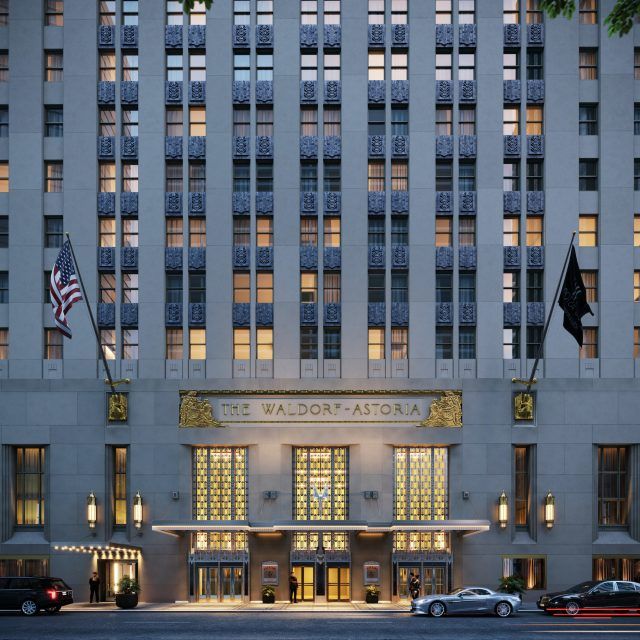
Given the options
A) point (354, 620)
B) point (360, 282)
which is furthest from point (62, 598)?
point (360, 282)

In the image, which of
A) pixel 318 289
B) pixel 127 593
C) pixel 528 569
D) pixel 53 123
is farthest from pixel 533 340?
pixel 53 123

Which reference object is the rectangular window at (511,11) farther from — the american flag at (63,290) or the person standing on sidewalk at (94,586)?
the person standing on sidewalk at (94,586)

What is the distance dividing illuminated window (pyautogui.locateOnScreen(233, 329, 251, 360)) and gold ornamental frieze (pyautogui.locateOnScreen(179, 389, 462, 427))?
1969mm

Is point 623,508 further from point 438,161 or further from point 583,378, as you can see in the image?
point 438,161

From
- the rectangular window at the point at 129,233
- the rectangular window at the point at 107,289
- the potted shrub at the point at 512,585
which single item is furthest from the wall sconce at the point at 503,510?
the rectangular window at the point at 129,233

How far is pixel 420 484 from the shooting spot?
4088cm

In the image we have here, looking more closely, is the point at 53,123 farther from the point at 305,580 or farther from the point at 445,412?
the point at 305,580

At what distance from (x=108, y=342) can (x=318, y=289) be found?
39.1ft

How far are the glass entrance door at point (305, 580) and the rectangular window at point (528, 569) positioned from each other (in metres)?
10.2

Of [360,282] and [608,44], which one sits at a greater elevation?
[608,44]

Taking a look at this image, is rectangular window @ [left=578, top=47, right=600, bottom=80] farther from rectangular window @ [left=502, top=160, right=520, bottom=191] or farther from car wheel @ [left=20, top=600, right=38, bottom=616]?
car wheel @ [left=20, top=600, right=38, bottom=616]

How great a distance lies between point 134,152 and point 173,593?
944 inches

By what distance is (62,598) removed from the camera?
35031 millimetres

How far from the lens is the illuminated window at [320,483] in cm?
4088
